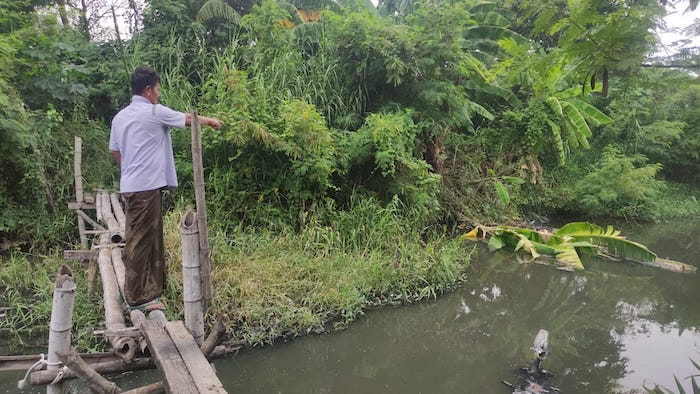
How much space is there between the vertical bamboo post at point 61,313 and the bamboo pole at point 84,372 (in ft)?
0.27

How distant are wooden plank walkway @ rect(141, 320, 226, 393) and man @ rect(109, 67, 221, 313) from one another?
47 centimetres

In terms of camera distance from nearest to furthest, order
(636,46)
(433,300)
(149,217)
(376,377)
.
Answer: (636,46) < (149,217) < (376,377) < (433,300)

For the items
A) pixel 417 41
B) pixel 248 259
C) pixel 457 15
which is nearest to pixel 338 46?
pixel 417 41

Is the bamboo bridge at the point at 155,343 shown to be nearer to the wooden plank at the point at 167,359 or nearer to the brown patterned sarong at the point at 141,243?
the wooden plank at the point at 167,359

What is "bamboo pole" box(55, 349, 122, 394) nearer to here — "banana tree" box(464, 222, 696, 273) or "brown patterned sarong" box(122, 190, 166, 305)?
"brown patterned sarong" box(122, 190, 166, 305)

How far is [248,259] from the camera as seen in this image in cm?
461

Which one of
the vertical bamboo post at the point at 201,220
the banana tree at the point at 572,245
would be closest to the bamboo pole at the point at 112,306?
the vertical bamboo post at the point at 201,220

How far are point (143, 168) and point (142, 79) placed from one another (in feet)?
1.76

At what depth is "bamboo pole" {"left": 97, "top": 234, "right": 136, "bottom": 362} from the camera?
246 centimetres

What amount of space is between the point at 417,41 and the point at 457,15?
0.75 metres

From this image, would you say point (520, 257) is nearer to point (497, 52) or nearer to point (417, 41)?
point (417, 41)

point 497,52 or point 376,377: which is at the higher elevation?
point 497,52

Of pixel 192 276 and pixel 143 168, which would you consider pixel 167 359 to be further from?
pixel 143 168

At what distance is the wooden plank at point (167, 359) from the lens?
6.60 feet
